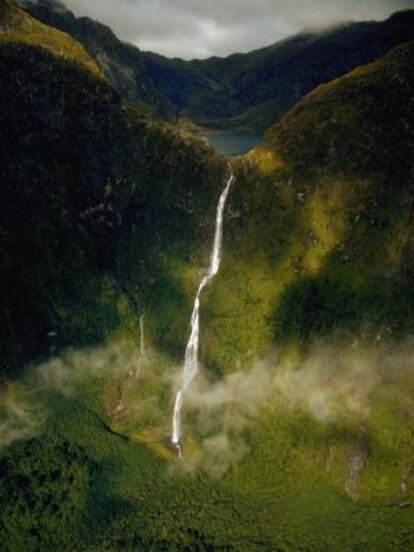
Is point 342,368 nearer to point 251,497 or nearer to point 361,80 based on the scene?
point 251,497

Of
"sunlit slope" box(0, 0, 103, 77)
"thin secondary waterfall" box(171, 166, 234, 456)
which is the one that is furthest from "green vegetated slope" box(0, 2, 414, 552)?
"sunlit slope" box(0, 0, 103, 77)

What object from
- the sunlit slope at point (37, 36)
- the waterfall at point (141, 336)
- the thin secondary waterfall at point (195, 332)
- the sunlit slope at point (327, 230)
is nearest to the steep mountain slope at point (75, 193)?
the sunlit slope at point (37, 36)

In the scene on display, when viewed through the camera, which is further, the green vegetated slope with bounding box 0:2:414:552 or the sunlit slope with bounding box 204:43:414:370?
the sunlit slope with bounding box 204:43:414:370

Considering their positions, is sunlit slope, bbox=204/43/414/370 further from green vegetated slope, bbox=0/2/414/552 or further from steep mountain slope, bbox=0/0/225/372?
steep mountain slope, bbox=0/0/225/372

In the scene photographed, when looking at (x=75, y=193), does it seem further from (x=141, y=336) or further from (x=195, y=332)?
(x=195, y=332)

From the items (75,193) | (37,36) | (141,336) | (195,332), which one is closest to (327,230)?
(195,332)

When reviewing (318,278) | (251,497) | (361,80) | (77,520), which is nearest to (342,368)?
(318,278)
